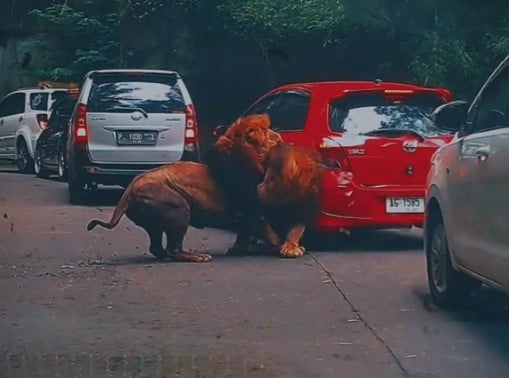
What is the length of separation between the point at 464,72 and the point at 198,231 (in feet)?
17.3

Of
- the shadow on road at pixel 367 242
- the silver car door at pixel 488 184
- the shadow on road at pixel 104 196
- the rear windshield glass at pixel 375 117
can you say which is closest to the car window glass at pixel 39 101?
the shadow on road at pixel 104 196

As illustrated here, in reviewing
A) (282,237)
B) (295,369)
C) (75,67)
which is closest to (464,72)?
(282,237)

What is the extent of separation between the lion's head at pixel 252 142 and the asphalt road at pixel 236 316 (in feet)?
2.96

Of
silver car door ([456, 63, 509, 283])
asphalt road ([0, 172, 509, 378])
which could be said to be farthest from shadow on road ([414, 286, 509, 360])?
silver car door ([456, 63, 509, 283])

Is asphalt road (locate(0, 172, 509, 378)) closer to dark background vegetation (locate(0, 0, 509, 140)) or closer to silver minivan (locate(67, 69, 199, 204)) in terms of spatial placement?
silver minivan (locate(67, 69, 199, 204))

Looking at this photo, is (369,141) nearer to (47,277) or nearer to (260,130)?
(260,130)

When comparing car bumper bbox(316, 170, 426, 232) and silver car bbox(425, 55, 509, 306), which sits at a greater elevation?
silver car bbox(425, 55, 509, 306)

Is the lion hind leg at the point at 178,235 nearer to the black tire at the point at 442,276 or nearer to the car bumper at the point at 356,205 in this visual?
the car bumper at the point at 356,205

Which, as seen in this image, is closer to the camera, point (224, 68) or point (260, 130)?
point (260, 130)

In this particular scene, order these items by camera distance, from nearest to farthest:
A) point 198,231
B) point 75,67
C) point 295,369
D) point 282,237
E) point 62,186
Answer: point 295,369 → point 282,237 → point 198,231 → point 62,186 → point 75,67

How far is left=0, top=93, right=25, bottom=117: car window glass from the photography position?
80.5 feet

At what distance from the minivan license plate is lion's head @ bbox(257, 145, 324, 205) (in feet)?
18.9

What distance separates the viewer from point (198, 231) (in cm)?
1375

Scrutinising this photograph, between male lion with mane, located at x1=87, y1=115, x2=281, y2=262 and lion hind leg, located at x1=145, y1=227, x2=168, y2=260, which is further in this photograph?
lion hind leg, located at x1=145, y1=227, x2=168, y2=260
